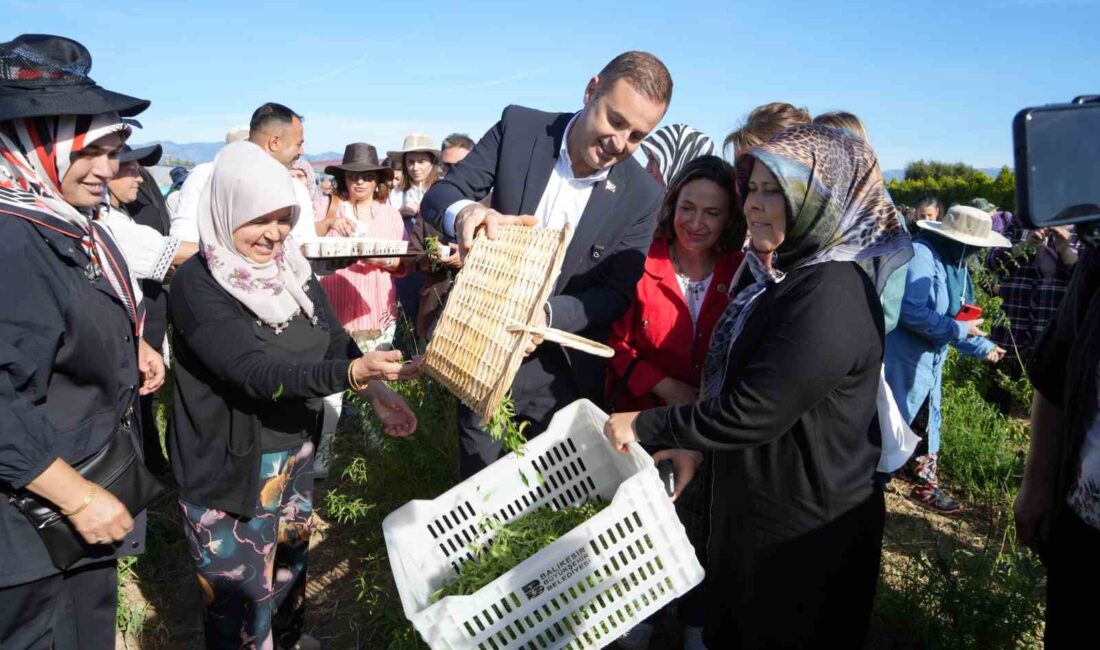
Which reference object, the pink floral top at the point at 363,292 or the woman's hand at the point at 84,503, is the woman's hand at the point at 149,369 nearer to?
the woman's hand at the point at 84,503

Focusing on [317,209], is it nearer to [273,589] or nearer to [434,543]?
[273,589]

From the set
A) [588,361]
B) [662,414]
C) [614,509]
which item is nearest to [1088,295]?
[662,414]

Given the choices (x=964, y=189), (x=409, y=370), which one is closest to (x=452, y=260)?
(x=409, y=370)

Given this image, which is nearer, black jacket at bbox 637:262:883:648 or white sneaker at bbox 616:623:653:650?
black jacket at bbox 637:262:883:648

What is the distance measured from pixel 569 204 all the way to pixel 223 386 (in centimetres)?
140

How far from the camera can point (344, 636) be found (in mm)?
3191

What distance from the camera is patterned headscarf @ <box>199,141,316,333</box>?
7.63 feet

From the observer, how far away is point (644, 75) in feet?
8.26

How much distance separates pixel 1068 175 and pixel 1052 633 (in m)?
1.32

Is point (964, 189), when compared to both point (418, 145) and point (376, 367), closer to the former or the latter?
point (418, 145)

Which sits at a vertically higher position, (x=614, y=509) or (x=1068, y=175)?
(x=1068, y=175)

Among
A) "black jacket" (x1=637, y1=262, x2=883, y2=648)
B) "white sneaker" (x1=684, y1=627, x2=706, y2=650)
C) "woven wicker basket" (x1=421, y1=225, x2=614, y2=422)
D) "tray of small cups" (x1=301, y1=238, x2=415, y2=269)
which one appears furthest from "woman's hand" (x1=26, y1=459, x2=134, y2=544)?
"white sneaker" (x1=684, y1=627, x2=706, y2=650)

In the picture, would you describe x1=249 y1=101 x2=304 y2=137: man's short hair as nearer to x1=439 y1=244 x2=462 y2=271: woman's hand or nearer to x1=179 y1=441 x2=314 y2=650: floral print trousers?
x1=439 y1=244 x2=462 y2=271: woman's hand

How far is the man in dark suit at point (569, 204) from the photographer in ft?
8.77
